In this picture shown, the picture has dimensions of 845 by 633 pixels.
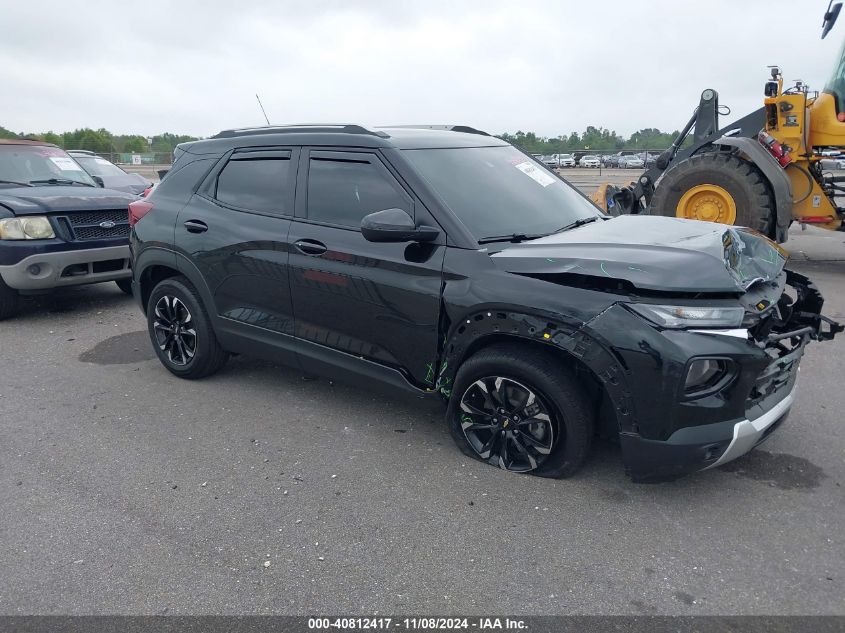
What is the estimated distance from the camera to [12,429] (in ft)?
14.3

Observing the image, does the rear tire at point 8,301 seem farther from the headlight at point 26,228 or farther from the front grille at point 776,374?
the front grille at point 776,374

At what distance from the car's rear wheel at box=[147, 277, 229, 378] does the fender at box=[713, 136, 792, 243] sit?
704 centimetres

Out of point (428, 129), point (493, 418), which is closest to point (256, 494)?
point (493, 418)

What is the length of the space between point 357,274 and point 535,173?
1458mm

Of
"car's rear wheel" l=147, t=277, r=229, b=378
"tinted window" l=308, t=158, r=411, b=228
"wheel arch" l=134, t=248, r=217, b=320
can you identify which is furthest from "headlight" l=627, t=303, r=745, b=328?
"car's rear wheel" l=147, t=277, r=229, b=378

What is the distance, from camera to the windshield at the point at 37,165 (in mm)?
7801

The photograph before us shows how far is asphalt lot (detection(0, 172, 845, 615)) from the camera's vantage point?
2738 millimetres

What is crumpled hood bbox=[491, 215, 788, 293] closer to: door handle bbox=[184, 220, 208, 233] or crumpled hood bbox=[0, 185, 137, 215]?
door handle bbox=[184, 220, 208, 233]

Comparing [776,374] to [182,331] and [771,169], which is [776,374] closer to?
[182,331]

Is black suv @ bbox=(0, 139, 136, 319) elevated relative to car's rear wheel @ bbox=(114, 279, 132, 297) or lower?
elevated

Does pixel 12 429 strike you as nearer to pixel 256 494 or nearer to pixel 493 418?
pixel 256 494

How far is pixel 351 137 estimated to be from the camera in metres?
4.09

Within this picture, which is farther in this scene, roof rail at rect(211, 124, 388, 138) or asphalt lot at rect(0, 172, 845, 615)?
roof rail at rect(211, 124, 388, 138)

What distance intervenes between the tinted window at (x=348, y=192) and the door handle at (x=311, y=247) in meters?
0.16
